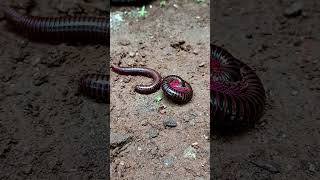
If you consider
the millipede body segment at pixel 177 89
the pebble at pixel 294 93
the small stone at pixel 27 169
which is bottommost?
the small stone at pixel 27 169

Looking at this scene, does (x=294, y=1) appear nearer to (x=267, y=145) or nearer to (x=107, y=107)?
(x=267, y=145)

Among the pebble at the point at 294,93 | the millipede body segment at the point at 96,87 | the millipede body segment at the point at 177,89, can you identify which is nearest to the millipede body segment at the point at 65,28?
the millipede body segment at the point at 96,87

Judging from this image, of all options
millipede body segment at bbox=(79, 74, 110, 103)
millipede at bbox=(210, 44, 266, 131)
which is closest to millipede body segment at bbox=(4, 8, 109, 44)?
millipede body segment at bbox=(79, 74, 110, 103)

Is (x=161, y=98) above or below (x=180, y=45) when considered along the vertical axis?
below

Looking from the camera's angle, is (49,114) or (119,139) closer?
(119,139)

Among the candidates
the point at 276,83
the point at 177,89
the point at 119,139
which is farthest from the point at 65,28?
the point at 276,83

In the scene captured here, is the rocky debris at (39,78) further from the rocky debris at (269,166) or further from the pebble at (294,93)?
the pebble at (294,93)

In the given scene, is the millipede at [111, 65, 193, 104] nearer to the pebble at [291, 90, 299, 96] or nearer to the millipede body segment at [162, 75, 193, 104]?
the millipede body segment at [162, 75, 193, 104]

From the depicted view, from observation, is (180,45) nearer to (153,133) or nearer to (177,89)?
(177,89)
